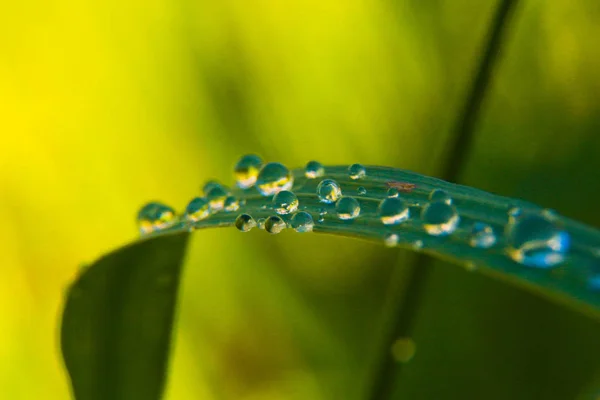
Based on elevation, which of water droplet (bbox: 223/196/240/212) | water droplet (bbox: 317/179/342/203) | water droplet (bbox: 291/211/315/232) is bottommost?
water droplet (bbox: 291/211/315/232)

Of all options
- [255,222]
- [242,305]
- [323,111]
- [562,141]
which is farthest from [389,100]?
[255,222]

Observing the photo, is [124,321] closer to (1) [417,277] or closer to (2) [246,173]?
(2) [246,173]

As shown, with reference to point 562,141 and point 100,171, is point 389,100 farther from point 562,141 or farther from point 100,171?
point 100,171

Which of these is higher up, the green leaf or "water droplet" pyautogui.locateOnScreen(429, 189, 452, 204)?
"water droplet" pyautogui.locateOnScreen(429, 189, 452, 204)

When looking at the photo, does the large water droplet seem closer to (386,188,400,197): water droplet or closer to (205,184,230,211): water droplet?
(205,184,230,211): water droplet

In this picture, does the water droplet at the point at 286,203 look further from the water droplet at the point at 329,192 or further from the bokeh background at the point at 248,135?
the bokeh background at the point at 248,135

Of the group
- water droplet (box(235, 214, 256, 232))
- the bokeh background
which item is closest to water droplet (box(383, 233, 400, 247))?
water droplet (box(235, 214, 256, 232))

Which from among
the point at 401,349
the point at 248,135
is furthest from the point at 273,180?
the point at 248,135
